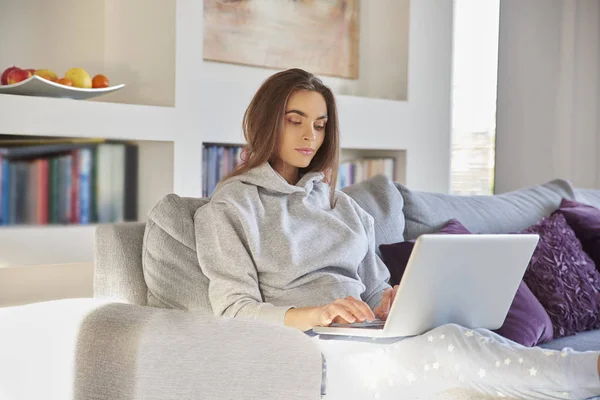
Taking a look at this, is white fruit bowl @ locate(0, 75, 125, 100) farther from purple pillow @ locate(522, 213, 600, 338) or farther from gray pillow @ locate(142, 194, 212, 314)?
purple pillow @ locate(522, 213, 600, 338)

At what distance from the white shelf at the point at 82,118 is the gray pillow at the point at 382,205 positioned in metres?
0.98

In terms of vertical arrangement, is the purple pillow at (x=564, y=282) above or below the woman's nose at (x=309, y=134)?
below

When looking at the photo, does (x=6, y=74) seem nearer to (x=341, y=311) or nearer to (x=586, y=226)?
(x=341, y=311)

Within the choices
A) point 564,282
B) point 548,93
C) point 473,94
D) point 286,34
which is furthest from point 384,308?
point 548,93

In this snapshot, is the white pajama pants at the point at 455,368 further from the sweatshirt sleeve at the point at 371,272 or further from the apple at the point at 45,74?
the apple at the point at 45,74

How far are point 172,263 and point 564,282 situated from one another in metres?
1.40

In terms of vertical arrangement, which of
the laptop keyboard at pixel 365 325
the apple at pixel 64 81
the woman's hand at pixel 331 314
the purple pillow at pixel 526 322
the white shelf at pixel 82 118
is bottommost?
the purple pillow at pixel 526 322

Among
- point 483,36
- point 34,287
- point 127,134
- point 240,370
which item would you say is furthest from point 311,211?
point 483,36

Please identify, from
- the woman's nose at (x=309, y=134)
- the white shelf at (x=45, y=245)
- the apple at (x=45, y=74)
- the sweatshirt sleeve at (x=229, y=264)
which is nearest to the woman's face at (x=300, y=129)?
the woman's nose at (x=309, y=134)

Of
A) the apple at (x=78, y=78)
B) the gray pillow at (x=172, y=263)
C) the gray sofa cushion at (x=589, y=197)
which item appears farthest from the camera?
the gray sofa cushion at (x=589, y=197)

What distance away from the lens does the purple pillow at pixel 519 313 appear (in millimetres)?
2584

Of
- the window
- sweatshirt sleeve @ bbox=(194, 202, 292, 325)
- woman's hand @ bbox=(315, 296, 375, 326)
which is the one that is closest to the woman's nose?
sweatshirt sleeve @ bbox=(194, 202, 292, 325)

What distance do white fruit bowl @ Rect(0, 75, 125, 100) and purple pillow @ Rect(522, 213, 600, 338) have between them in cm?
165

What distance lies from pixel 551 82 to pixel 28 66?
10.5 feet
